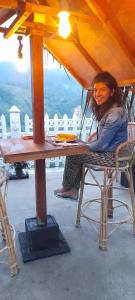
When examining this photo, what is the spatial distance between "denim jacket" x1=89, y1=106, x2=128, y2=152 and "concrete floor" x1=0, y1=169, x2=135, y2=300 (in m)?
0.76

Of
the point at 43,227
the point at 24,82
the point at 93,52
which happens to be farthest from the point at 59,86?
the point at 43,227

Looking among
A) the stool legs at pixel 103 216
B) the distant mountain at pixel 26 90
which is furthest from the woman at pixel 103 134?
the distant mountain at pixel 26 90

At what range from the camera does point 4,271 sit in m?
1.55

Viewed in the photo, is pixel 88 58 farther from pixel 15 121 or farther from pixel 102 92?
pixel 15 121

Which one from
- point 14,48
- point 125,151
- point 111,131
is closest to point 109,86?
point 111,131

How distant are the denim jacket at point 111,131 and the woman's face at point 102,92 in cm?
16

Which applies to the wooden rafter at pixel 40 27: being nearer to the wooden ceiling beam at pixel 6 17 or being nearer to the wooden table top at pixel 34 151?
the wooden ceiling beam at pixel 6 17

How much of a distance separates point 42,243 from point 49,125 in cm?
248

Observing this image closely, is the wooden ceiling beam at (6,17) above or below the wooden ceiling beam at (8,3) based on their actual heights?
above

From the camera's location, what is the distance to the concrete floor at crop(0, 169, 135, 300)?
4.48 feet

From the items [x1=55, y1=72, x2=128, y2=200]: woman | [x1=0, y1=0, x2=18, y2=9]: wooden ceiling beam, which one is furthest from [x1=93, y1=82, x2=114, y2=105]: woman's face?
[x1=0, y1=0, x2=18, y2=9]: wooden ceiling beam

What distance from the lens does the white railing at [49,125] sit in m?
3.72

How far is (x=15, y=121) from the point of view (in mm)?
3734

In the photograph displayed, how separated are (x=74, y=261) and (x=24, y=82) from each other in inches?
154
